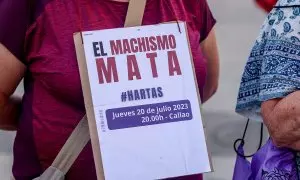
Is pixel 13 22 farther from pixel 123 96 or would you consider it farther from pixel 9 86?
pixel 123 96

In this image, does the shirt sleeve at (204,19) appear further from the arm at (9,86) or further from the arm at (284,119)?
the arm at (9,86)

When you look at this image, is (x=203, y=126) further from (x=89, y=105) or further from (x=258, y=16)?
(x=258, y=16)

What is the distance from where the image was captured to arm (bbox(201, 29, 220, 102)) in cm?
235

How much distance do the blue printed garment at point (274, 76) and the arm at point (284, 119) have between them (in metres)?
0.03

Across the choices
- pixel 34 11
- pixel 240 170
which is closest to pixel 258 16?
pixel 240 170

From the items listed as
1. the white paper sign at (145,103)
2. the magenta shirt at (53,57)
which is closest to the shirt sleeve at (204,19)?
the magenta shirt at (53,57)

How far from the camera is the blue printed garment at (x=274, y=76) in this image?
1971 millimetres

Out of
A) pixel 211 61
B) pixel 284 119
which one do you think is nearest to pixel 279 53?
pixel 284 119

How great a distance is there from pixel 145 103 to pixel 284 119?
42cm

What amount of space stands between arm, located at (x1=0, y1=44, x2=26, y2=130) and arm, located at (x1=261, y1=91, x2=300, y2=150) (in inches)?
30.8

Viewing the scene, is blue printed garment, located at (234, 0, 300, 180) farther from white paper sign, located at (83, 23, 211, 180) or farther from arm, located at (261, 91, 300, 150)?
A: white paper sign, located at (83, 23, 211, 180)

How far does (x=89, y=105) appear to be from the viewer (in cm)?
185

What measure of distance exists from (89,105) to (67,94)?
0.13 metres

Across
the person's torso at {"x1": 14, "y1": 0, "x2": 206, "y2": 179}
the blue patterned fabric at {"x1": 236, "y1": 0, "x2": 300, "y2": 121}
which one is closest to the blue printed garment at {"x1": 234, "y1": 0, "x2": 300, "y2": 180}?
the blue patterned fabric at {"x1": 236, "y1": 0, "x2": 300, "y2": 121}
